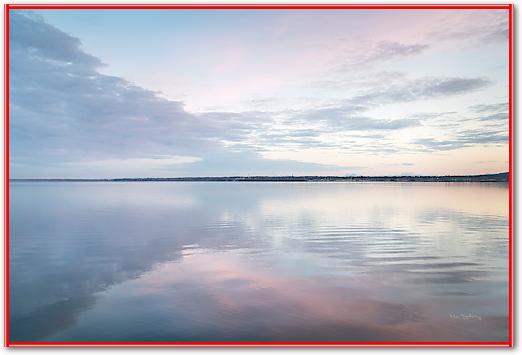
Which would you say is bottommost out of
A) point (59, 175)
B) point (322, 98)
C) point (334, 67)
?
point (59, 175)

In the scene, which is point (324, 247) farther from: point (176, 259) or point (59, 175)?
point (59, 175)

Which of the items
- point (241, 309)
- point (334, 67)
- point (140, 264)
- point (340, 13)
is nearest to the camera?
point (241, 309)

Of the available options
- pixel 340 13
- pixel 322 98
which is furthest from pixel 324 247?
pixel 340 13
